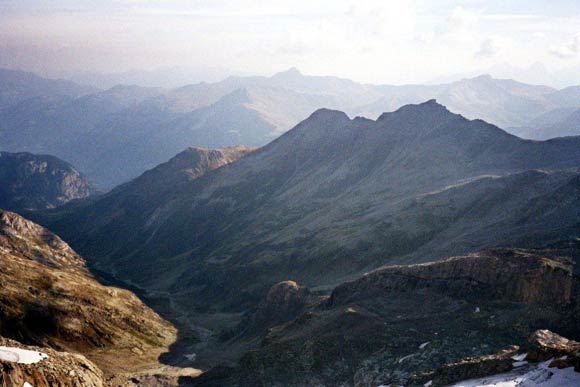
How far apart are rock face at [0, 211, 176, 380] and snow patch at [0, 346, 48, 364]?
1972 inches

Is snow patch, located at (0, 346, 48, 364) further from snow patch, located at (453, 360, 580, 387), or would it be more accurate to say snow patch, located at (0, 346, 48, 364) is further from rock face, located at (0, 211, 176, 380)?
rock face, located at (0, 211, 176, 380)

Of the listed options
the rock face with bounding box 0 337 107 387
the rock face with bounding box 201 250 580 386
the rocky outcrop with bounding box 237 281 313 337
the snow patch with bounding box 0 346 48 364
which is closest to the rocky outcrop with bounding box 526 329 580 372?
the rock face with bounding box 201 250 580 386

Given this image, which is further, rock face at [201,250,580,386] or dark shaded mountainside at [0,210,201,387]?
dark shaded mountainside at [0,210,201,387]

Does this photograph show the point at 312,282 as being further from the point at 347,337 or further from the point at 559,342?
the point at 559,342

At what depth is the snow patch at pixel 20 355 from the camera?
1391 inches

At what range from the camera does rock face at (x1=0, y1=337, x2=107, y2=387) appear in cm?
3384

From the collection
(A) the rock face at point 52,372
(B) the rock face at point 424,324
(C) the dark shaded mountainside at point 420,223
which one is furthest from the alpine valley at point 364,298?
(C) the dark shaded mountainside at point 420,223

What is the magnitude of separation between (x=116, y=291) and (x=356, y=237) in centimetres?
6999

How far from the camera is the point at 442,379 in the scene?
4212 cm

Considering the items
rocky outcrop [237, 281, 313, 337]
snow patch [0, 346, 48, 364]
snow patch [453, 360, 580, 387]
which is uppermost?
snow patch [0, 346, 48, 364]

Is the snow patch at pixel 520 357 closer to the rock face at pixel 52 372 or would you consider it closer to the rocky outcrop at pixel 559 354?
the rocky outcrop at pixel 559 354

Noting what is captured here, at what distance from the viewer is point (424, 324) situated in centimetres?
6431

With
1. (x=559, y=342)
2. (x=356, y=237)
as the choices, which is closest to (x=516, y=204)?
(x=356, y=237)

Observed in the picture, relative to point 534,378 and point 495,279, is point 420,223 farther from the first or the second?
point 534,378
